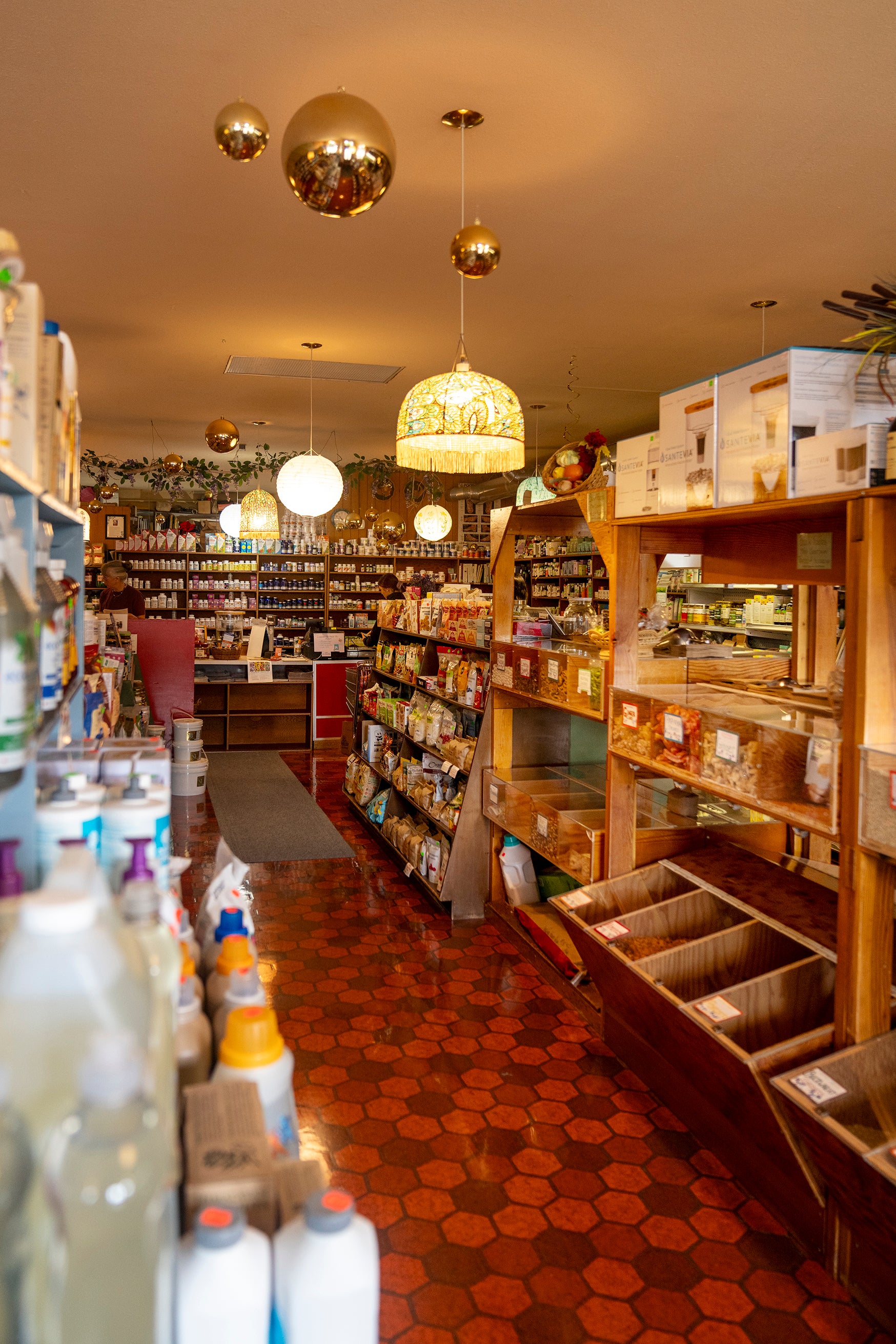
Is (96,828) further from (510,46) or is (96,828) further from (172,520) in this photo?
(172,520)

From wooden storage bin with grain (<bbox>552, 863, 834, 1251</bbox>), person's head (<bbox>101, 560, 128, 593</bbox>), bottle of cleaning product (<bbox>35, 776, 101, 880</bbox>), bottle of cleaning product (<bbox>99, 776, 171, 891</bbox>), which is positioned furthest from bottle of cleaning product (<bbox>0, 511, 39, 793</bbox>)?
person's head (<bbox>101, 560, 128, 593</bbox>)

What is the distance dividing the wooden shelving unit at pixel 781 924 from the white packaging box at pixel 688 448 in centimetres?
9

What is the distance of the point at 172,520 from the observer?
14719 millimetres

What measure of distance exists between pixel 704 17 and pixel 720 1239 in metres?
3.69

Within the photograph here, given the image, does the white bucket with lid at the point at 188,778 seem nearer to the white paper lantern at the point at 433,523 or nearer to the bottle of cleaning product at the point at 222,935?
the white paper lantern at the point at 433,523

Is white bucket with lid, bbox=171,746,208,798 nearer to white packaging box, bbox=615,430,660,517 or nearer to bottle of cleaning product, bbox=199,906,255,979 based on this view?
white packaging box, bbox=615,430,660,517

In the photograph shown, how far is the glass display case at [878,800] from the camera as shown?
2170 mm

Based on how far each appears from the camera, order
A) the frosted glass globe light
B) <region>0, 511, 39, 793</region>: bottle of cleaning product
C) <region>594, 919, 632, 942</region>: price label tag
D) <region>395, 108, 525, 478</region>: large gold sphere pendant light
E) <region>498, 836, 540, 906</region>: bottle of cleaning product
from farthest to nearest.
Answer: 1. the frosted glass globe light
2. <region>498, 836, 540, 906</region>: bottle of cleaning product
3. <region>395, 108, 525, 478</region>: large gold sphere pendant light
4. <region>594, 919, 632, 942</region>: price label tag
5. <region>0, 511, 39, 793</region>: bottle of cleaning product

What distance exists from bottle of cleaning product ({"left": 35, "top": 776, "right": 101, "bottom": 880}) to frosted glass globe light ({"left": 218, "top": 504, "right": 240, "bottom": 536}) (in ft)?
30.7

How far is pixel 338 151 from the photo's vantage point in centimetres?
235

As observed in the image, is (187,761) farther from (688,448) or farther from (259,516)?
(688,448)

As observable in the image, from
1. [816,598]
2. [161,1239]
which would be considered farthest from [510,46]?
[161,1239]

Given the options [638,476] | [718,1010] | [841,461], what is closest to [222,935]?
[718,1010]

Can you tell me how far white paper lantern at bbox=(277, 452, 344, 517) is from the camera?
260 inches
